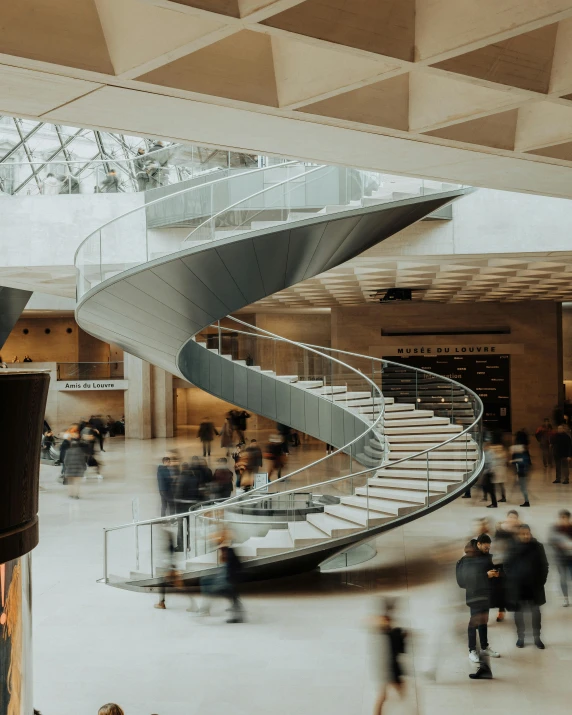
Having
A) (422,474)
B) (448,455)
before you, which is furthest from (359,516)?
(448,455)

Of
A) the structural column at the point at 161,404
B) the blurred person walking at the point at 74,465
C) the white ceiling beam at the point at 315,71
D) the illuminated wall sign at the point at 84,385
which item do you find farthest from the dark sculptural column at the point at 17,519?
the illuminated wall sign at the point at 84,385

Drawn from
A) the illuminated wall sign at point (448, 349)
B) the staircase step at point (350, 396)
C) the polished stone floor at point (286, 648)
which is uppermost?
the illuminated wall sign at point (448, 349)

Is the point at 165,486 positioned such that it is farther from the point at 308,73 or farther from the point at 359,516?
the point at 308,73

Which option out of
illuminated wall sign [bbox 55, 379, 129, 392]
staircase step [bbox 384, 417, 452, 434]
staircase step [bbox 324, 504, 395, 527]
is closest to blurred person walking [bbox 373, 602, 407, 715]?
staircase step [bbox 324, 504, 395, 527]

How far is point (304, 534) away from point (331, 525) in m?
0.43

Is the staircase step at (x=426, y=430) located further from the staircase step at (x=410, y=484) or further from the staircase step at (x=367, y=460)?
the staircase step at (x=410, y=484)

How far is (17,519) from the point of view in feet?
8.00

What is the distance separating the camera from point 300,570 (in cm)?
1117

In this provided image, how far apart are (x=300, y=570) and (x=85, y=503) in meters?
6.83

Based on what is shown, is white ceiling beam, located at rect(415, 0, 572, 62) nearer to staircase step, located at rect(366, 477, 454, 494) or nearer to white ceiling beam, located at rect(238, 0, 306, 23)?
white ceiling beam, located at rect(238, 0, 306, 23)

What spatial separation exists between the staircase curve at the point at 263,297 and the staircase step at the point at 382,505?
0.02 m

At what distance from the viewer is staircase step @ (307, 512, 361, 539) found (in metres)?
10.7

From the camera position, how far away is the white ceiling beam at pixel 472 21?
350 cm

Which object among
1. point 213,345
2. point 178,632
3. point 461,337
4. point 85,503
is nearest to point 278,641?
point 178,632
